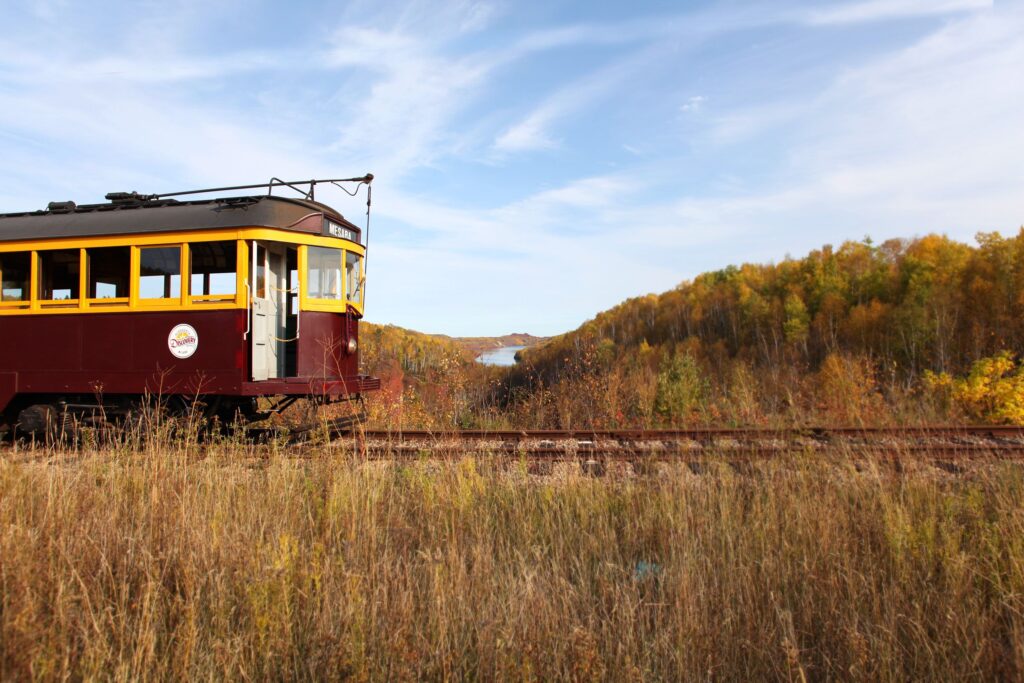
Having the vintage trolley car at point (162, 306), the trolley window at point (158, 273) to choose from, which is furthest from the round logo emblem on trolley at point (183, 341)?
the trolley window at point (158, 273)

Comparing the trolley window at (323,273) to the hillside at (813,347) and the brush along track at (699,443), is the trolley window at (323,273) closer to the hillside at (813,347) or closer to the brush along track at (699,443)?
the brush along track at (699,443)

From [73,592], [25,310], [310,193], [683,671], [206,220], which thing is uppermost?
[310,193]

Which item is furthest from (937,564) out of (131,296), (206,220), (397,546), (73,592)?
(131,296)

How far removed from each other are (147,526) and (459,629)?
90.4 inches

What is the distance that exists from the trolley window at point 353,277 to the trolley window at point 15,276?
4171 millimetres

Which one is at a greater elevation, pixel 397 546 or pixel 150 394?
pixel 150 394

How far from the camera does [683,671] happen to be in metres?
2.50

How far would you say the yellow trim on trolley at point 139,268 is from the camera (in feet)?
24.0

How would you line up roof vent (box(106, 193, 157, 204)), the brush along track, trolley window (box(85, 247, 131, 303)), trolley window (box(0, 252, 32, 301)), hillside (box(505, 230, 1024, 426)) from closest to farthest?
the brush along track < trolley window (box(85, 247, 131, 303)) < trolley window (box(0, 252, 32, 301)) < roof vent (box(106, 193, 157, 204)) < hillside (box(505, 230, 1024, 426))

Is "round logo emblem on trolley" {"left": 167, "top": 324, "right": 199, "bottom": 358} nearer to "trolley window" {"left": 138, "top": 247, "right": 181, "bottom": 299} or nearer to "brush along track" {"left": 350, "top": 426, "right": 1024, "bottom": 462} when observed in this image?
"trolley window" {"left": 138, "top": 247, "right": 181, "bottom": 299}

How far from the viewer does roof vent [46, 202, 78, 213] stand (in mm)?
8031

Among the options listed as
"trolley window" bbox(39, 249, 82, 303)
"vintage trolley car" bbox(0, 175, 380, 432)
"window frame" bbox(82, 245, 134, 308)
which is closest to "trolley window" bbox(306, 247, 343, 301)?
"vintage trolley car" bbox(0, 175, 380, 432)

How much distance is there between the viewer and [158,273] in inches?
295

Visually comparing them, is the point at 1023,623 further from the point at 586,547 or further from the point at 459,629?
the point at 459,629
